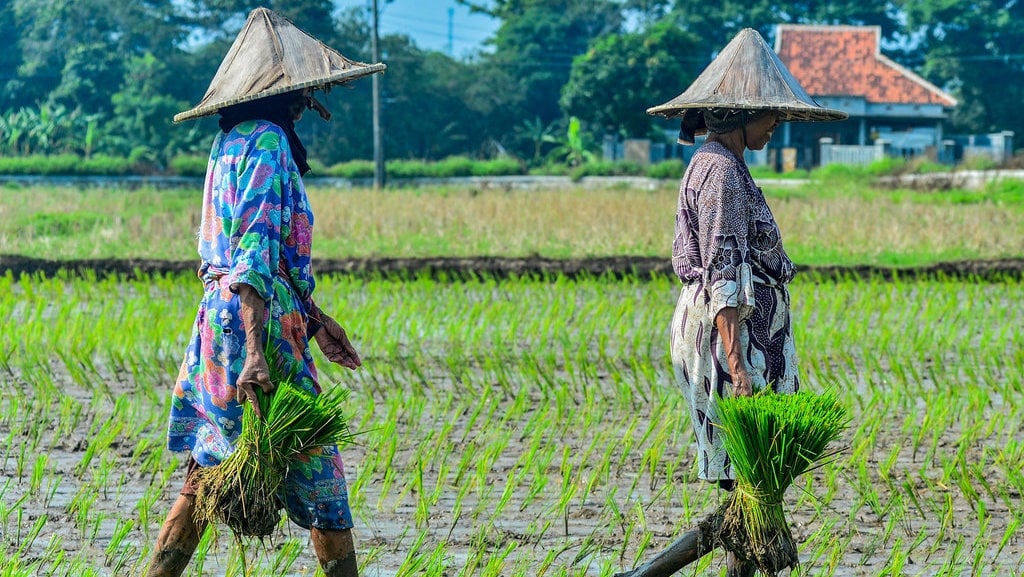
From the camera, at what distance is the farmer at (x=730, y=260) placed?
116 inches

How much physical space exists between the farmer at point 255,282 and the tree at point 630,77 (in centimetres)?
2993

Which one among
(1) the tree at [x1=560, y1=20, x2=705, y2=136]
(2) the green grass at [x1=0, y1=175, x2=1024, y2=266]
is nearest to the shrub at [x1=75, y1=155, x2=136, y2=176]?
(2) the green grass at [x1=0, y1=175, x2=1024, y2=266]

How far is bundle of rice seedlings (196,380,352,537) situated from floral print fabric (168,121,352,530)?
0.26 ft

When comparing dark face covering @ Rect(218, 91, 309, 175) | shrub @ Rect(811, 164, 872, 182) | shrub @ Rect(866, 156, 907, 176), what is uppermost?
dark face covering @ Rect(218, 91, 309, 175)

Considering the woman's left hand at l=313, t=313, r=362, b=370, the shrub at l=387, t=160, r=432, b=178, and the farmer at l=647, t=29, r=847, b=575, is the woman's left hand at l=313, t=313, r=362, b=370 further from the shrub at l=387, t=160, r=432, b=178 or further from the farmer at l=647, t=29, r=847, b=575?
the shrub at l=387, t=160, r=432, b=178

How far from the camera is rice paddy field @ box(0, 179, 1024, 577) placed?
3.54 meters

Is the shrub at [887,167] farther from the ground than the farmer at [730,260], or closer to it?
closer to it

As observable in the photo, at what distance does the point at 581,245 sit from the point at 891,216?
3.63 metres

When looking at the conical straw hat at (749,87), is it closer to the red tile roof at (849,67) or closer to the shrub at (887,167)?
the shrub at (887,167)

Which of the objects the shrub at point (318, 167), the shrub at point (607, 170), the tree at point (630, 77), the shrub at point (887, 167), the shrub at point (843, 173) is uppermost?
the tree at point (630, 77)

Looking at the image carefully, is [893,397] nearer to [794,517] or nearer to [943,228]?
[794,517]

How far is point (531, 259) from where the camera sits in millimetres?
10555

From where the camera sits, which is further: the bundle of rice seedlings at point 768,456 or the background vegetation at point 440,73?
the background vegetation at point 440,73

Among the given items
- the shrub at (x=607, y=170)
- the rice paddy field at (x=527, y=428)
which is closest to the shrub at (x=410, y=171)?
the shrub at (x=607, y=170)
